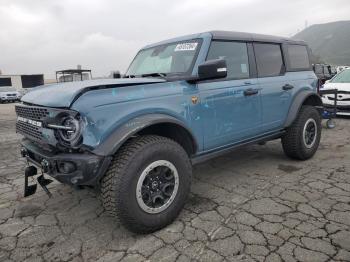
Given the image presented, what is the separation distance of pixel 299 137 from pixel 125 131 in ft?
10.0

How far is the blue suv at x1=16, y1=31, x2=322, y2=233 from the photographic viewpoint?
2678 mm

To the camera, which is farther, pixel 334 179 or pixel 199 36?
pixel 334 179

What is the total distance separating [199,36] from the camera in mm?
3777

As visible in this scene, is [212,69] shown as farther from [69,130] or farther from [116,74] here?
[116,74]

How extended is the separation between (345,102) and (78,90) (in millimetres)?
8267

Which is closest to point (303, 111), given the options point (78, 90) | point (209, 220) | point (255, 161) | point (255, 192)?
point (255, 161)

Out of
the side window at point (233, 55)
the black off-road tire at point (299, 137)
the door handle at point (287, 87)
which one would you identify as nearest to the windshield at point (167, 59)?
the side window at point (233, 55)

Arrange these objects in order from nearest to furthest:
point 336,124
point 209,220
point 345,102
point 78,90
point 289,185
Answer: point 78,90, point 209,220, point 289,185, point 336,124, point 345,102

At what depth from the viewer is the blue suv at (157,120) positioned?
2678mm

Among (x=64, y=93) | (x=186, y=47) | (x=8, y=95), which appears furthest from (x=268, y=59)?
(x=8, y=95)


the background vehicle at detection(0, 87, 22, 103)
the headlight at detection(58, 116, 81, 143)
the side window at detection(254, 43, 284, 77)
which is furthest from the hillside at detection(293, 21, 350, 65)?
the headlight at detection(58, 116, 81, 143)

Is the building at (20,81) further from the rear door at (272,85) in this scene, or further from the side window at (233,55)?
the side window at (233,55)

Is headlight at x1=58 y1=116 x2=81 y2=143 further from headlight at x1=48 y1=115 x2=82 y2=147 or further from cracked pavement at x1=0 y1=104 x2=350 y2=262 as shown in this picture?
cracked pavement at x1=0 y1=104 x2=350 y2=262

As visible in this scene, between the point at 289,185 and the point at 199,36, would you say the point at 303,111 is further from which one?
the point at 199,36
